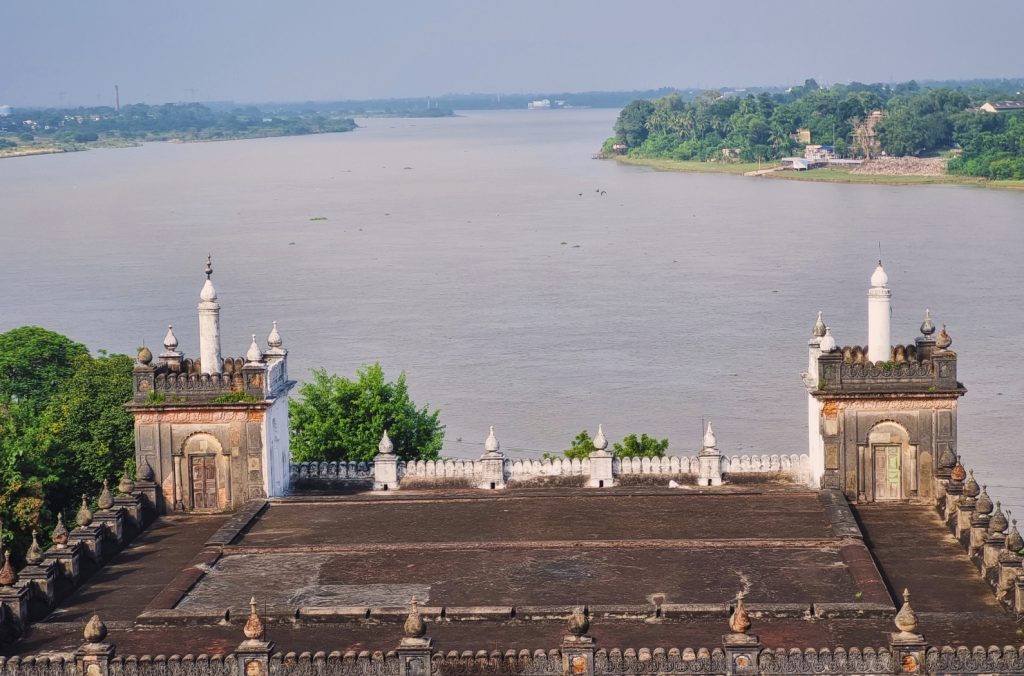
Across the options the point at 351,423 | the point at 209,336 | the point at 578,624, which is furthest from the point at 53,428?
the point at 578,624

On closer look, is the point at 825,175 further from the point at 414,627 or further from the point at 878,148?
the point at 414,627

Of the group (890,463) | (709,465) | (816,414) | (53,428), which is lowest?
(53,428)

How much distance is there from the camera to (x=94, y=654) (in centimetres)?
2155

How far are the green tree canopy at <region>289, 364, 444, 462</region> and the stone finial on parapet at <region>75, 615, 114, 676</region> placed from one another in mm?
17625

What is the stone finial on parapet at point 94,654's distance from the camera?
2150 cm

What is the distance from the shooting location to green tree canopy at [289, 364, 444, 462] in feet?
131

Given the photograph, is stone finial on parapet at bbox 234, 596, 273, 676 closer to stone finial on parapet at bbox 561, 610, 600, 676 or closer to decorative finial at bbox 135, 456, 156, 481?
stone finial on parapet at bbox 561, 610, 600, 676

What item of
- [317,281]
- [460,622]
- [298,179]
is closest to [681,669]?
[460,622]

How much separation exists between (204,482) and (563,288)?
58.6m

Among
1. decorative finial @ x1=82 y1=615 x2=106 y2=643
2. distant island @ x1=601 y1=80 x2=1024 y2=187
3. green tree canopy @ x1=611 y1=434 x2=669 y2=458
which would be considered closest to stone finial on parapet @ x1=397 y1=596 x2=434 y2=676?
decorative finial @ x1=82 y1=615 x2=106 y2=643

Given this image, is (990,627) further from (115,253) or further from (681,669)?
(115,253)

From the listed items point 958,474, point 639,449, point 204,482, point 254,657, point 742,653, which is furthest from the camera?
point 639,449

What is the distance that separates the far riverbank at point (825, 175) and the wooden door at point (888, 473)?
120798mm

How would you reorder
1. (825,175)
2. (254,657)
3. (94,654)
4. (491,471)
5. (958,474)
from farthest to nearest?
(825,175)
(491,471)
(958,474)
(94,654)
(254,657)
